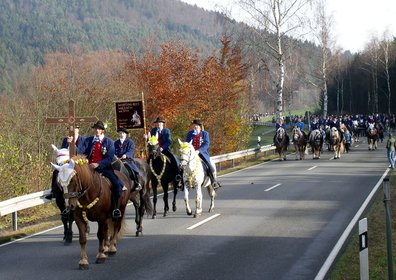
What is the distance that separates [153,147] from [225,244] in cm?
434

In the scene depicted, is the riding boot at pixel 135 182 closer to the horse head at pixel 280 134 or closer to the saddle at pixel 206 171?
the saddle at pixel 206 171

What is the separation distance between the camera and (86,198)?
34.2 feet

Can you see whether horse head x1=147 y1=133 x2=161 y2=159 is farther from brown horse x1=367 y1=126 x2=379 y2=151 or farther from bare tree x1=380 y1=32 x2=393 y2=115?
bare tree x1=380 y1=32 x2=393 y2=115

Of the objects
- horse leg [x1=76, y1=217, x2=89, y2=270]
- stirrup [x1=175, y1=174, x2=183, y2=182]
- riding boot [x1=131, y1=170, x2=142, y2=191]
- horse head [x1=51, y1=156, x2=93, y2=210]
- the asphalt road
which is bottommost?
the asphalt road

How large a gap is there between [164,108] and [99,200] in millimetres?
18214

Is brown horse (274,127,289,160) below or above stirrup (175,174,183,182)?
above

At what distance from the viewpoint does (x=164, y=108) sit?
2878 cm

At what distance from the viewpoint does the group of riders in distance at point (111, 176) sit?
10305mm

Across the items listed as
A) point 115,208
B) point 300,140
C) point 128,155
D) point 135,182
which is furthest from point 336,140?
point 115,208

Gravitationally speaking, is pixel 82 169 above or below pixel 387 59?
below

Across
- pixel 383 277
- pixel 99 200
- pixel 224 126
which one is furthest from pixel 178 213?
pixel 224 126

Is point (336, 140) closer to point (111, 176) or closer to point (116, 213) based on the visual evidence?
point (111, 176)

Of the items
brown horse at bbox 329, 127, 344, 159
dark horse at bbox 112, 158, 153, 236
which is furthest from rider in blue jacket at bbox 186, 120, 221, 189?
brown horse at bbox 329, 127, 344, 159

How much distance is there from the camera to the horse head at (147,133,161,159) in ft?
52.6
